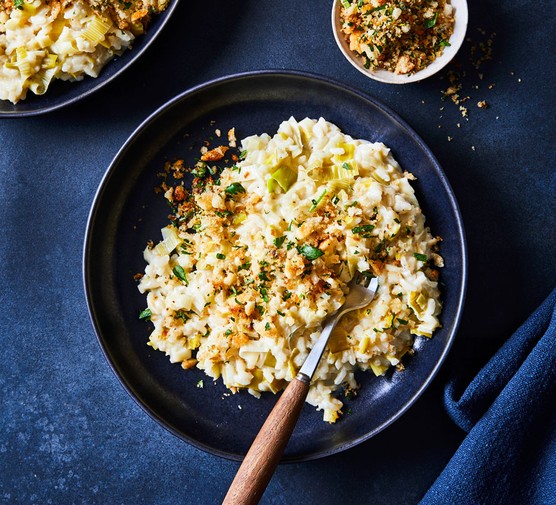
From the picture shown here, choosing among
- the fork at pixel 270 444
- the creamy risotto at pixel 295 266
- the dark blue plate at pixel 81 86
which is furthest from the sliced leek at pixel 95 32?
the fork at pixel 270 444

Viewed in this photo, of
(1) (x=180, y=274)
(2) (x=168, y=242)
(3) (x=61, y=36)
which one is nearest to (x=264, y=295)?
(1) (x=180, y=274)

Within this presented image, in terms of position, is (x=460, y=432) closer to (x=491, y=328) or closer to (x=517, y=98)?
(x=491, y=328)

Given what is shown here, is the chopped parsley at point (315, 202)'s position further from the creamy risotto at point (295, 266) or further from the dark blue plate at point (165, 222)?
the dark blue plate at point (165, 222)

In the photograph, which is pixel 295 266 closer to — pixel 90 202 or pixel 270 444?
pixel 270 444

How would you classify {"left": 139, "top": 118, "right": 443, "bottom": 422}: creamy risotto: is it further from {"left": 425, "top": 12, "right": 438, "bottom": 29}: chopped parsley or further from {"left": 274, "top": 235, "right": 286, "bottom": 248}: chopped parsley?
{"left": 425, "top": 12, "right": 438, "bottom": 29}: chopped parsley

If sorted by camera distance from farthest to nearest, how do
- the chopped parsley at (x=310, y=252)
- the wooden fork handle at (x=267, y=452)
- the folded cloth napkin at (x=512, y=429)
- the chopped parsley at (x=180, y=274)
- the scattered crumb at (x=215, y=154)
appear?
1. the scattered crumb at (x=215, y=154)
2. the chopped parsley at (x=180, y=274)
3. the folded cloth napkin at (x=512, y=429)
4. the chopped parsley at (x=310, y=252)
5. the wooden fork handle at (x=267, y=452)
